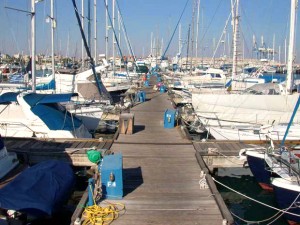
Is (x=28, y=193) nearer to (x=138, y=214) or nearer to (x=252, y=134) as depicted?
(x=138, y=214)

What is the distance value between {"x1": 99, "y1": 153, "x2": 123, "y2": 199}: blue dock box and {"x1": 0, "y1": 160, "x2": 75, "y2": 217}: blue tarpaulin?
1275 millimetres

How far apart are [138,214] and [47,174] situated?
2755 millimetres

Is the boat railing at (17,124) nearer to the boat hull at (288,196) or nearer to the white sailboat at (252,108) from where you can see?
the white sailboat at (252,108)

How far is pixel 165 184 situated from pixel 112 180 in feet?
5.97

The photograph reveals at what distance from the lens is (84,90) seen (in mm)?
26000

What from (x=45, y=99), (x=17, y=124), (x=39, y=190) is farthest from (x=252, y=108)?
(x=39, y=190)

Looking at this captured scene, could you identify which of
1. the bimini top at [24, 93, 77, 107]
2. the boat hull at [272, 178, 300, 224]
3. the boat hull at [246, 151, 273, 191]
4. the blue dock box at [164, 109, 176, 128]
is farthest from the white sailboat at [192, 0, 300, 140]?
the boat hull at [272, 178, 300, 224]

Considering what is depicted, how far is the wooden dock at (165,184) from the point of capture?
7848 millimetres

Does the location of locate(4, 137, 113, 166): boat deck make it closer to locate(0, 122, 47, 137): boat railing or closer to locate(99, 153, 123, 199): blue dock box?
locate(0, 122, 47, 137): boat railing

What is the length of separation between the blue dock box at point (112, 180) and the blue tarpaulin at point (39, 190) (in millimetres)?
1275

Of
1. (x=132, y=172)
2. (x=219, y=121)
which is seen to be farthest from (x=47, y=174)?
(x=219, y=121)

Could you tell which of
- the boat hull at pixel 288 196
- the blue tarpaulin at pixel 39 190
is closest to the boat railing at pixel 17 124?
the blue tarpaulin at pixel 39 190

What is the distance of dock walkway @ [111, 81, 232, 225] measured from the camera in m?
7.86

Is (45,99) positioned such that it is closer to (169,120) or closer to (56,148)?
(56,148)
